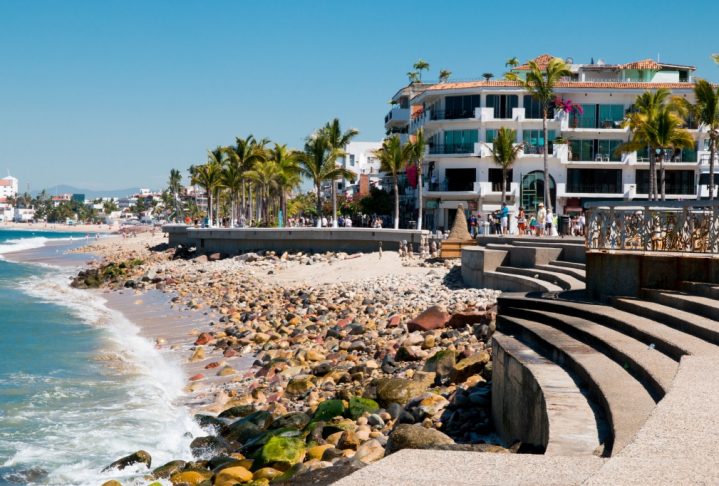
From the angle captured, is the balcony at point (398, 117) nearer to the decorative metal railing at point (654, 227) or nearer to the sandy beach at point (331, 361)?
the sandy beach at point (331, 361)

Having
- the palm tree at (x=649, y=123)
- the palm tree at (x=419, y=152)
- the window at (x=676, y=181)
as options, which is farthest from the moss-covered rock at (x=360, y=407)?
the window at (x=676, y=181)

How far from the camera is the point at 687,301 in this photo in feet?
39.8

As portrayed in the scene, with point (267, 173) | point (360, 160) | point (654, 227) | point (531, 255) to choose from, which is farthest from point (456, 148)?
point (360, 160)

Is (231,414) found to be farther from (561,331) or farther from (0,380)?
(0,380)

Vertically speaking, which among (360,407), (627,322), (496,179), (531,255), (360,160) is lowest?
(360,407)

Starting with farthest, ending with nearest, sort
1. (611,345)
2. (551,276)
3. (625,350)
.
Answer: (551,276)
(611,345)
(625,350)

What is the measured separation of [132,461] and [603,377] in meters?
7.06

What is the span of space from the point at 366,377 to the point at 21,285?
38698 mm

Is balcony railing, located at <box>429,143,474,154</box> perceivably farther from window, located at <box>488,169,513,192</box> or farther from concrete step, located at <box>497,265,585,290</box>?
concrete step, located at <box>497,265,585,290</box>

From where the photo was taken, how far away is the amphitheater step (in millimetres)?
18656

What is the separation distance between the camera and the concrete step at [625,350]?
8536 mm

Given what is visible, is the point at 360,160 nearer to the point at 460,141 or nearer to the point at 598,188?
the point at 460,141

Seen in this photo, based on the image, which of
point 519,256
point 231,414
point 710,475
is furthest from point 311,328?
point 710,475

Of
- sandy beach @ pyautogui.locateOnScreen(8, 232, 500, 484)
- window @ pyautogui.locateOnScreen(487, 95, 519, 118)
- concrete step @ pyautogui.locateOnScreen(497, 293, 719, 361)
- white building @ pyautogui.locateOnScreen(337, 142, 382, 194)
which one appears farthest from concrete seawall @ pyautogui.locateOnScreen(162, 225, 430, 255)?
white building @ pyautogui.locateOnScreen(337, 142, 382, 194)
